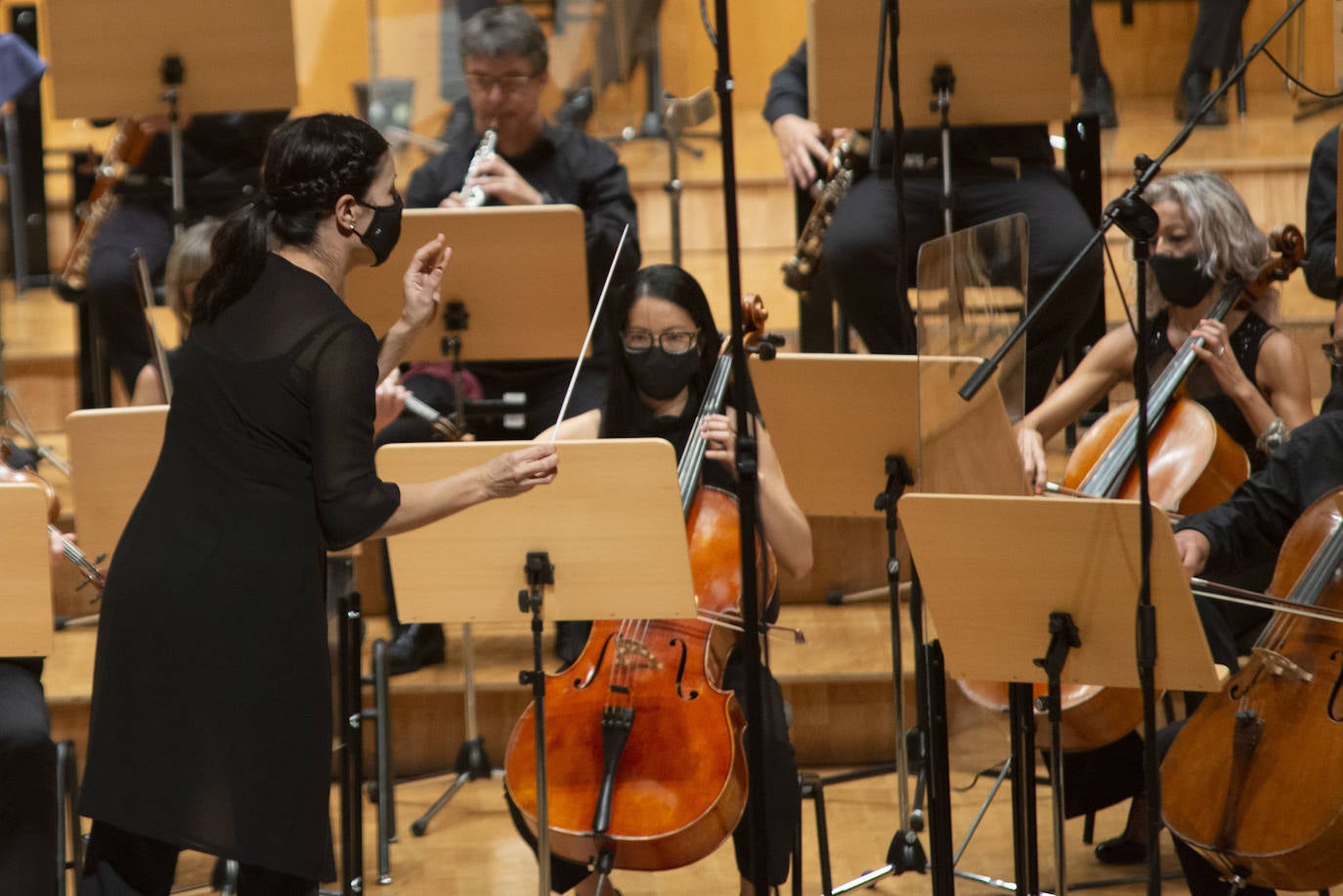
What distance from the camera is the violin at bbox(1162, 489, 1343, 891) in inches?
84.8

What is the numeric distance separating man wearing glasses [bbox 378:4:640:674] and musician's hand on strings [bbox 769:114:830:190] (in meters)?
0.39

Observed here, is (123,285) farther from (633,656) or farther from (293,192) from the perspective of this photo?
(293,192)

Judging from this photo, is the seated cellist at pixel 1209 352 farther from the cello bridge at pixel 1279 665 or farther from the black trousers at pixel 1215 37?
the black trousers at pixel 1215 37

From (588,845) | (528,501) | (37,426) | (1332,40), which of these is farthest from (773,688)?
(37,426)

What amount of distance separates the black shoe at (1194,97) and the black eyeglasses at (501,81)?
2558 millimetres

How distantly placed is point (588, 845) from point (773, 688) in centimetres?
45

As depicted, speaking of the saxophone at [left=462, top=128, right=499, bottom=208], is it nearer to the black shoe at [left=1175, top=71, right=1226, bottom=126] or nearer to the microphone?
the microphone

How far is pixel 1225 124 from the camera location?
5543 mm

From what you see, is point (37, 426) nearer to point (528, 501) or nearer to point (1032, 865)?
point (528, 501)

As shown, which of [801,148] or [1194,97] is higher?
[1194,97]

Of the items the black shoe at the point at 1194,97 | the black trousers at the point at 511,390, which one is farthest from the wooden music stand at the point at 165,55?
the black shoe at the point at 1194,97

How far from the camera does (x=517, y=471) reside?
193 centimetres

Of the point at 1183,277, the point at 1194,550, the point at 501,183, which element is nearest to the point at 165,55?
the point at 501,183

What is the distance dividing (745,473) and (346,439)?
18.5 inches
